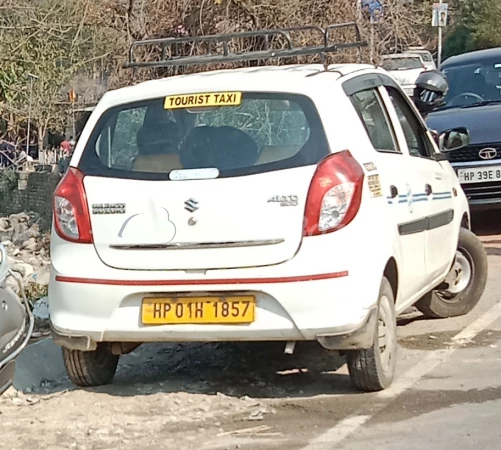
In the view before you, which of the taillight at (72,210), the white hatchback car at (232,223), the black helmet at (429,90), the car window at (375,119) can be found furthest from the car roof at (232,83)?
the black helmet at (429,90)

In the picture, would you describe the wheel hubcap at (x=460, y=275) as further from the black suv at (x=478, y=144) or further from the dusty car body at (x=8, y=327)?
the black suv at (x=478, y=144)

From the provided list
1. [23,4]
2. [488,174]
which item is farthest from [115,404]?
[23,4]

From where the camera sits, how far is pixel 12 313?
16.8ft

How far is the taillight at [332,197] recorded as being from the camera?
5.36 metres

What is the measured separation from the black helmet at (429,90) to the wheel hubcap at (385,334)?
5.46 metres

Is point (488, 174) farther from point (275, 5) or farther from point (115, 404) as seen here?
point (115, 404)

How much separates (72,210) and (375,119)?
1.83 m

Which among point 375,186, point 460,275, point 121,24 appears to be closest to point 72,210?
point 375,186

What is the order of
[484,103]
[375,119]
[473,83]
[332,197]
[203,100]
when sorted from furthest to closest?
[473,83] < [484,103] < [375,119] < [203,100] < [332,197]

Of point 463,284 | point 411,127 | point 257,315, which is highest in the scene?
point 411,127

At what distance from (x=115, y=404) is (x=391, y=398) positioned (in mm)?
1463

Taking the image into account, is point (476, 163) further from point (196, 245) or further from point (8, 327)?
point (8, 327)

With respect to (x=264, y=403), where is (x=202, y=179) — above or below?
above

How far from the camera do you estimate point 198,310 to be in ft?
18.0
